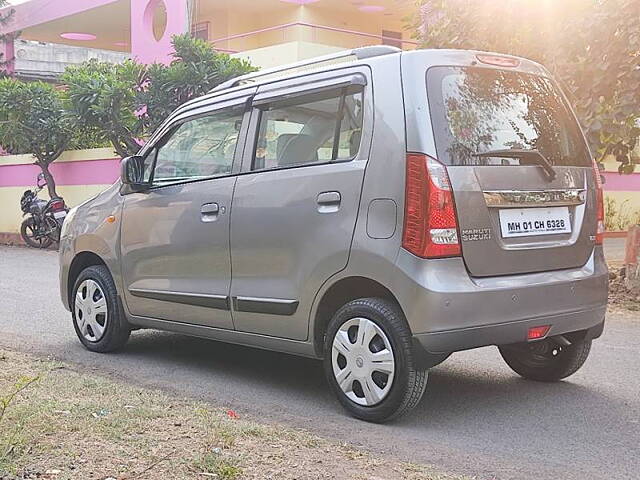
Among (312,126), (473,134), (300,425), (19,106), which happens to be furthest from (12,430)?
(19,106)

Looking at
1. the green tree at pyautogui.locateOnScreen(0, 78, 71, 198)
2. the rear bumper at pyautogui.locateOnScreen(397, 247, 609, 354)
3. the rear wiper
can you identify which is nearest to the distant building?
the green tree at pyautogui.locateOnScreen(0, 78, 71, 198)

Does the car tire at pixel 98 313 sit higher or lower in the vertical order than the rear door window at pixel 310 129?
lower

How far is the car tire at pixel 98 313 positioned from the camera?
6.37 metres

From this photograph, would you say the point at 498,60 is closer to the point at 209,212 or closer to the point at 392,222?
the point at 392,222

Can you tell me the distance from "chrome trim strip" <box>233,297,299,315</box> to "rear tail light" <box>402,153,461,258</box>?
3.11 feet

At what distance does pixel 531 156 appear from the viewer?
463cm

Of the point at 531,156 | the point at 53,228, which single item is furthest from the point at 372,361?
the point at 53,228

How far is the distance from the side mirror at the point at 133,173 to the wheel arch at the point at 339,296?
6.53ft

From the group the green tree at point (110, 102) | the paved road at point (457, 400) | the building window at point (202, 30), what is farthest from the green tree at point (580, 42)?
the building window at point (202, 30)

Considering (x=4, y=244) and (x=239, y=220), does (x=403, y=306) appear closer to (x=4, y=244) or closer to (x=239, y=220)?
(x=239, y=220)

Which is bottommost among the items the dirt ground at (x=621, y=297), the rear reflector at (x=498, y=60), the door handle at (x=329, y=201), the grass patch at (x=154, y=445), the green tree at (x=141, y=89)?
the dirt ground at (x=621, y=297)

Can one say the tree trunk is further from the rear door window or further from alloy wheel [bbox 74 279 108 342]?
the rear door window

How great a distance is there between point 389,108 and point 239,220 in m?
1.28

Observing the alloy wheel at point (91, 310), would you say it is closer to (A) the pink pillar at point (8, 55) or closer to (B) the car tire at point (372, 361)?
(B) the car tire at point (372, 361)
